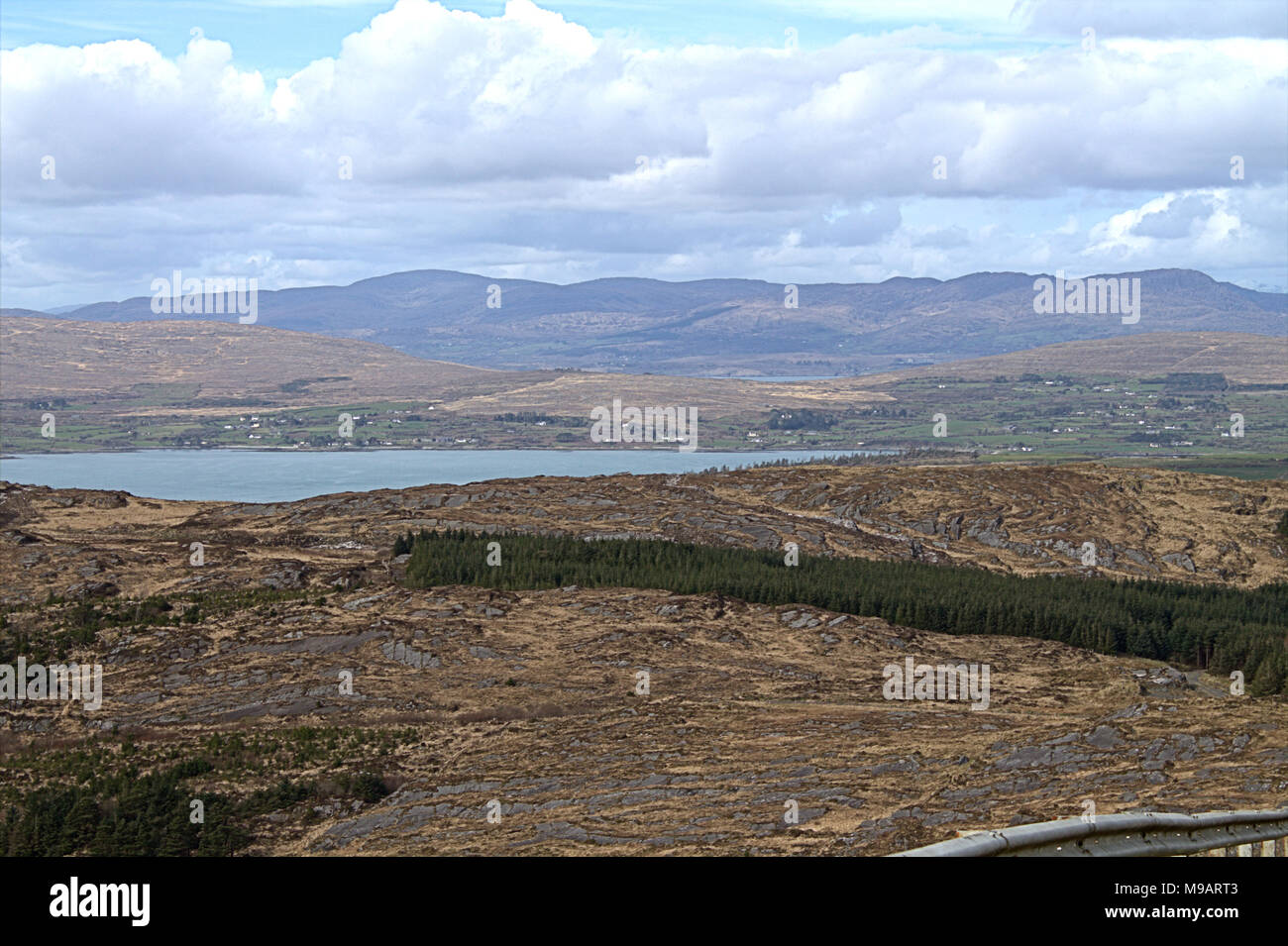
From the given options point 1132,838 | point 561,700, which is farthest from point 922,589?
point 1132,838

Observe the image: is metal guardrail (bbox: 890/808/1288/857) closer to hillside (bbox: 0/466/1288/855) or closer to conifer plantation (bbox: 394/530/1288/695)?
hillside (bbox: 0/466/1288/855)

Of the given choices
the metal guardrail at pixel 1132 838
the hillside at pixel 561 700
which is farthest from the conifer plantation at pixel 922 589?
the metal guardrail at pixel 1132 838

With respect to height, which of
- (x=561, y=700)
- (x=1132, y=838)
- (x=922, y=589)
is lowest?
(x=561, y=700)

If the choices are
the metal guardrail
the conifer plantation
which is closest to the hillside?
the conifer plantation

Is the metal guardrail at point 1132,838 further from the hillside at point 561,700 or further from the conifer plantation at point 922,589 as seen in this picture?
the conifer plantation at point 922,589

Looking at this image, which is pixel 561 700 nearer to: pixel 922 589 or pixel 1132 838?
pixel 922 589

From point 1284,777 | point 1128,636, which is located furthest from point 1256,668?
point 1284,777

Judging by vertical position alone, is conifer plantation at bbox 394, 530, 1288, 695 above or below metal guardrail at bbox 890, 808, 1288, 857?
below

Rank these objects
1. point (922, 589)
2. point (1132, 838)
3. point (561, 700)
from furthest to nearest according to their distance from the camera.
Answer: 1. point (922, 589)
2. point (561, 700)
3. point (1132, 838)
